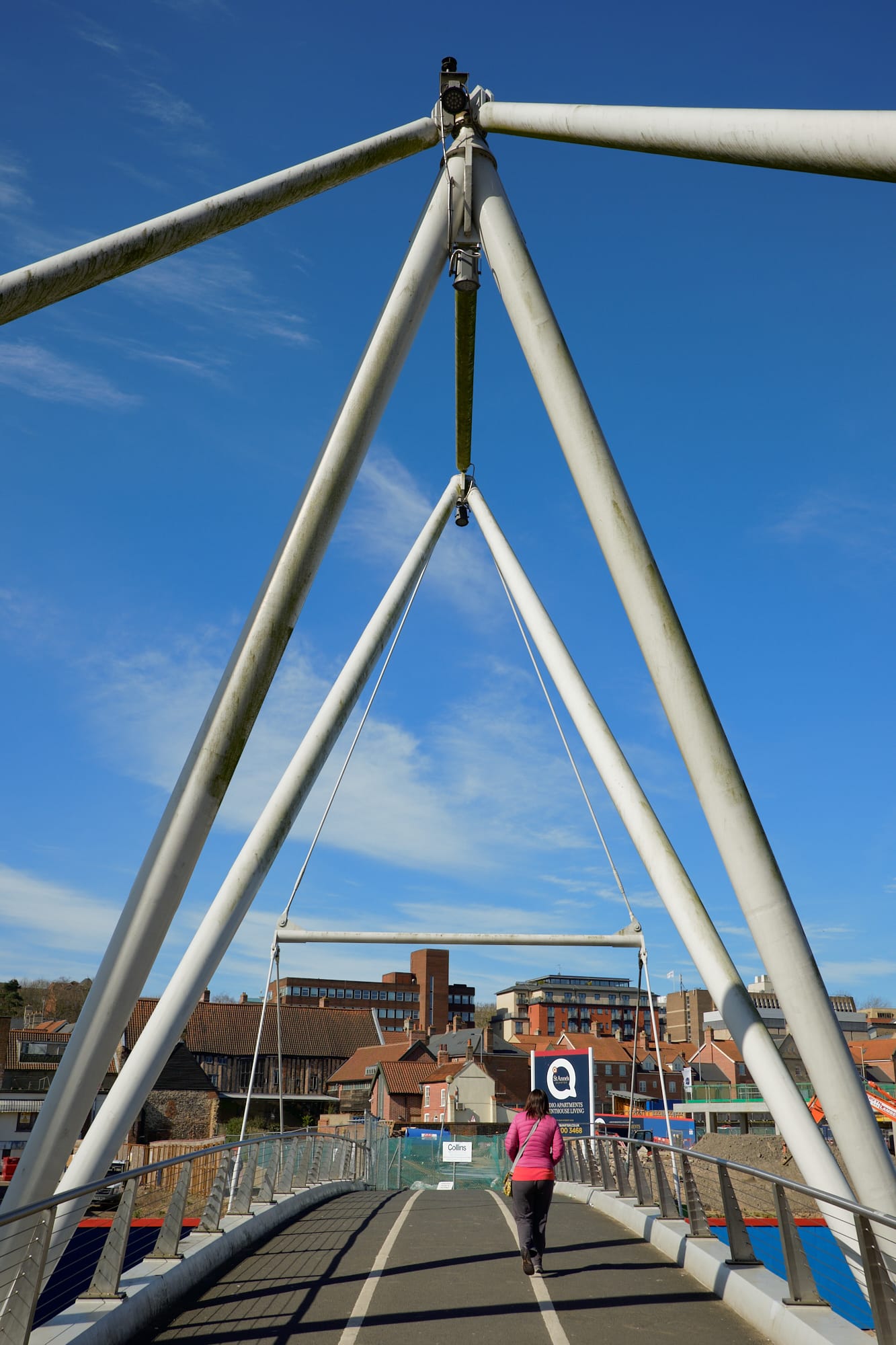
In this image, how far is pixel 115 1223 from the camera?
6871 mm

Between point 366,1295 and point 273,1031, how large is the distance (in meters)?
77.5

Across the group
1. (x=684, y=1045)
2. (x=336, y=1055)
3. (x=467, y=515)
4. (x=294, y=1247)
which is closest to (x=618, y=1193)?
(x=294, y=1247)

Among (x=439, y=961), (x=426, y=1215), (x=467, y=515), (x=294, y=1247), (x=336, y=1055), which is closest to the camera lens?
(x=294, y=1247)

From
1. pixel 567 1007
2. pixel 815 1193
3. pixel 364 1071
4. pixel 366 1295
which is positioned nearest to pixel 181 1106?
pixel 364 1071

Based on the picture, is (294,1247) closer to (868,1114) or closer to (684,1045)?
(868,1114)

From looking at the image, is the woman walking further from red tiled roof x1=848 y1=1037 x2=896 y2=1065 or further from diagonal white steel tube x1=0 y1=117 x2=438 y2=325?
red tiled roof x1=848 y1=1037 x2=896 y2=1065

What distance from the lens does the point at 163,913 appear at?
6844 millimetres


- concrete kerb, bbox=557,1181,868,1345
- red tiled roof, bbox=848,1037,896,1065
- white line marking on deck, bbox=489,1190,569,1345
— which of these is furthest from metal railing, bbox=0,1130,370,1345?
red tiled roof, bbox=848,1037,896,1065

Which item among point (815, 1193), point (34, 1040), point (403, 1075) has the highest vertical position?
point (34, 1040)

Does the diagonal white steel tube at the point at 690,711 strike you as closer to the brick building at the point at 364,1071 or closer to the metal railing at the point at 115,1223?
the metal railing at the point at 115,1223

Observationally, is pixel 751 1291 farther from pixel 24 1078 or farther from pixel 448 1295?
pixel 24 1078

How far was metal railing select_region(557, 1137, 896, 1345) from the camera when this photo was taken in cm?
534

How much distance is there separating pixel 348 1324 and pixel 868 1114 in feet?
11.3

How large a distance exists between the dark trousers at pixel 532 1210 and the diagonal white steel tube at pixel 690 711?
329 centimetres
